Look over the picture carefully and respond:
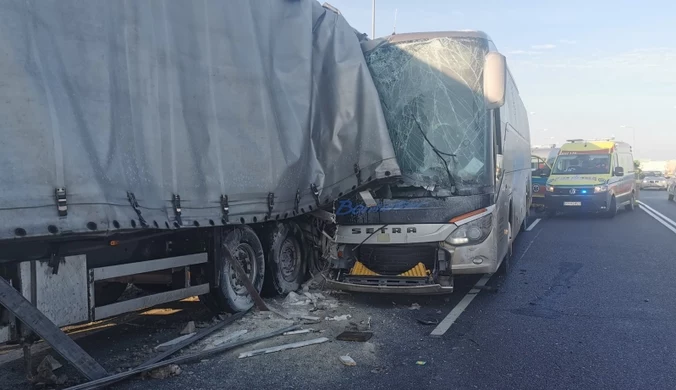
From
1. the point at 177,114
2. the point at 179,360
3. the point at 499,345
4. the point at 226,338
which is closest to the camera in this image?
the point at 179,360

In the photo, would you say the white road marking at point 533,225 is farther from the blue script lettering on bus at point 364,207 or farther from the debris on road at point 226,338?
the debris on road at point 226,338

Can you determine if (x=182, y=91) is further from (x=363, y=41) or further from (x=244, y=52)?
(x=363, y=41)

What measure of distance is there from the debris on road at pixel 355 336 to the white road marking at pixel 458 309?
2.28 feet

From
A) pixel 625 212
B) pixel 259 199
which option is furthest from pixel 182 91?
pixel 625 212

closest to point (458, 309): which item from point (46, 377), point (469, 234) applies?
point (469, 234)

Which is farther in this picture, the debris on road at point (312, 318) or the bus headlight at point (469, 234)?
the bus headlight at point (469, 234)

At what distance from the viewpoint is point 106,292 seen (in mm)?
5648

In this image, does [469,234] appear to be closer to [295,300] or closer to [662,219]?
[295,300]

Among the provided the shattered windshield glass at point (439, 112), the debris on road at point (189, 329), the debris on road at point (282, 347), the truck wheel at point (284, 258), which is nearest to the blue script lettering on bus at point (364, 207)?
the shattered windshield glass at point (439, 112)

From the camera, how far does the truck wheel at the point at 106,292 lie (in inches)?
214

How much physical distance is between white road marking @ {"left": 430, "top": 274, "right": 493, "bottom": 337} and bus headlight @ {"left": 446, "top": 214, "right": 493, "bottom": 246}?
0.82 meters

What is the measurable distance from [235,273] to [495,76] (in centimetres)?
391

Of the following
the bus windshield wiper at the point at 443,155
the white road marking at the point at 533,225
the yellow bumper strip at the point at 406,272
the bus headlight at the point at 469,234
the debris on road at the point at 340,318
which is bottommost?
the white road marking at the point at 533,225

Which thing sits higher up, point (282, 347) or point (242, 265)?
point (242, 265)
